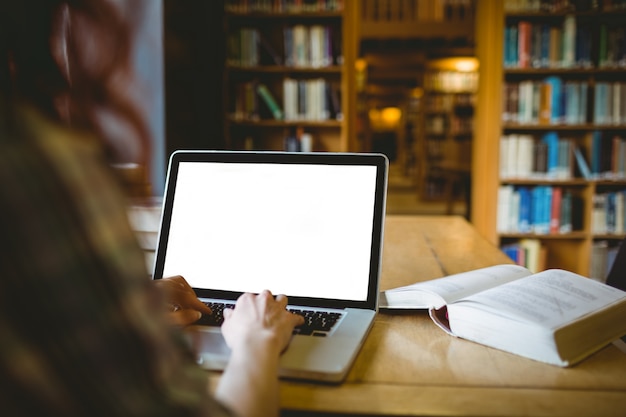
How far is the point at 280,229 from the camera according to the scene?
0.93m

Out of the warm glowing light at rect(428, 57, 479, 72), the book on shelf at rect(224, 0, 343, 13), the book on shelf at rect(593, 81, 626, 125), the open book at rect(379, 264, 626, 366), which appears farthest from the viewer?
the warm glowing light at rect(428, 57, 479, 72)

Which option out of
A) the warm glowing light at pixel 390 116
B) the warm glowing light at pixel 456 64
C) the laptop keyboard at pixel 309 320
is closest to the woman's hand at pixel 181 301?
the laptop keyboard at pixel 309 320

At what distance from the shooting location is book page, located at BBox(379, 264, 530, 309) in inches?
34.7

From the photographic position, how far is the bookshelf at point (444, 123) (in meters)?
7.97

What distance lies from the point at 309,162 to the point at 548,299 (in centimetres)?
44

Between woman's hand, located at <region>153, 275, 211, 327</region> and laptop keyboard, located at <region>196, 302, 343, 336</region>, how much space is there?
2 centimetres

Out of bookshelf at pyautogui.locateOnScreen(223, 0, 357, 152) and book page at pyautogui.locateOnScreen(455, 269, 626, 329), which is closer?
book page at pyautogui.locateOnScreen(455, 269, 626, 329)

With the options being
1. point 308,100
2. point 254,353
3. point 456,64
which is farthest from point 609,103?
point 456,64

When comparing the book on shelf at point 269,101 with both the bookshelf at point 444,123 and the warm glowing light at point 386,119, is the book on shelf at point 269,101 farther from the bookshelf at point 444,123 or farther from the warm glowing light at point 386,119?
the warm glowing light at point 386,119

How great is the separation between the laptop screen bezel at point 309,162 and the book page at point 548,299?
0.48 ft

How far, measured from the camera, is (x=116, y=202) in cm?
35

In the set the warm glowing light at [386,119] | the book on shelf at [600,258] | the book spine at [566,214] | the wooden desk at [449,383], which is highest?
the warm glowing light at [386,119]

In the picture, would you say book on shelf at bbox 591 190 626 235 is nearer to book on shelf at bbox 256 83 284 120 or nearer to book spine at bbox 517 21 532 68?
book spine at bbox 517 21 532 68

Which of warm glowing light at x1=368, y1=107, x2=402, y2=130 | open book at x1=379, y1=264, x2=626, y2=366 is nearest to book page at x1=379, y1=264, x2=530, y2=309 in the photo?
open book at x1=379, y1=264, x2=626, y2=366
